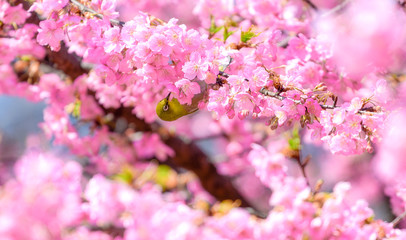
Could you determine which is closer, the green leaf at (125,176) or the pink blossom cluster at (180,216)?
the pink blossom cluster at (180,216)

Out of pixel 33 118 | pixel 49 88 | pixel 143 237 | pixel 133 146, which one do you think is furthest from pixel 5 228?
pixel 33 118

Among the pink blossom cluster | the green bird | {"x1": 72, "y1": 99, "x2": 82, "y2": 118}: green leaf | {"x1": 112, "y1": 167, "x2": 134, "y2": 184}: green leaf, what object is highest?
the green bird

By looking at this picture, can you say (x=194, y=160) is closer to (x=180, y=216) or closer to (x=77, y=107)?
(x=77, y=107)

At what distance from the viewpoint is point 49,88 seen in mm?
2650

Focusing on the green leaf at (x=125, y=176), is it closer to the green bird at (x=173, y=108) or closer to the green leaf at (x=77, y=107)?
the green leaf at (x=77, y=107)

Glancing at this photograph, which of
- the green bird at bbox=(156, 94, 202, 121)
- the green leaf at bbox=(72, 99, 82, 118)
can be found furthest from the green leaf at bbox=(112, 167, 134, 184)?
the green bird at bbox=(156, 94, 202, 121)

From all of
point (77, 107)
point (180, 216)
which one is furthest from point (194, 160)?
point (180, 216)

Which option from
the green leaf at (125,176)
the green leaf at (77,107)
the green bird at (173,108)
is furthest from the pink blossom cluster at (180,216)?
the green leaf at (125,176)

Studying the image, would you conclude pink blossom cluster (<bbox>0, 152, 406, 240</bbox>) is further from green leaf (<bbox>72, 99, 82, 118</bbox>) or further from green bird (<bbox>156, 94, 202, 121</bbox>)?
green bird (<bbox>156, 94, 202, 121</bbox>)

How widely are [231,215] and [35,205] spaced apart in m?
1.03

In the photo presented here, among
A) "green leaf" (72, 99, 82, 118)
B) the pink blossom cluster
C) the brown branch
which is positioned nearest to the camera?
the pink blossom cluster

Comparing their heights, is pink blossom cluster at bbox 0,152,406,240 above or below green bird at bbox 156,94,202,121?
below

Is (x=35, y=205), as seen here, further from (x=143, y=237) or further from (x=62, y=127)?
(x=62, y=127)

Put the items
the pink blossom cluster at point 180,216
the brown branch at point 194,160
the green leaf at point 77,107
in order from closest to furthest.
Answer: the pink blossom cluster at point 180,216
the green leaf at point 77,107
the brown branch at point 194,160
